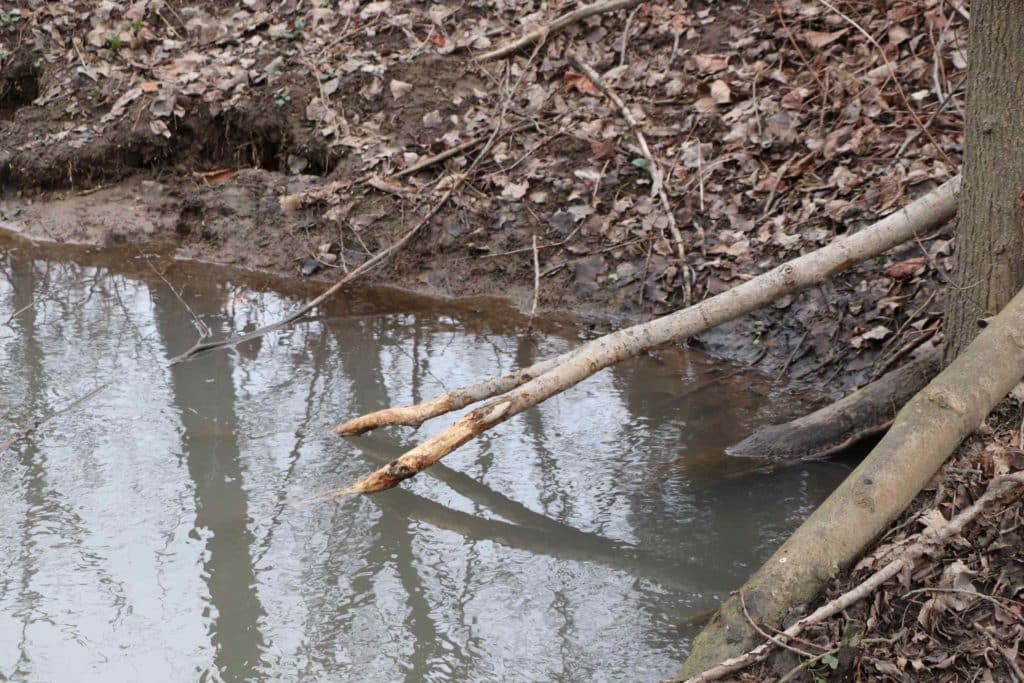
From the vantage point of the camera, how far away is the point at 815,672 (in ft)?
10.00

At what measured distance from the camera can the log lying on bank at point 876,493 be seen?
3213 mm

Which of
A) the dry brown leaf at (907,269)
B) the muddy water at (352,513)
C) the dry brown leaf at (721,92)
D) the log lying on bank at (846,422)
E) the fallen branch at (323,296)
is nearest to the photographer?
the muddy water at (352,513)

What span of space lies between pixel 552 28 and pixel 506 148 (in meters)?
0.91

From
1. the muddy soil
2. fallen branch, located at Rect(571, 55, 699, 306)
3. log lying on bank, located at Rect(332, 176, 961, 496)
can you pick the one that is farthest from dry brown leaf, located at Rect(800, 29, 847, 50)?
log lying on bank, located at Rect(332, 176, 961, 496)

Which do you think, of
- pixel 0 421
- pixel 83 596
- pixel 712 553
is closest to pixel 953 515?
pixel 712 553

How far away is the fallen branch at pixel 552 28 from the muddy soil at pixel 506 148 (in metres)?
0.20

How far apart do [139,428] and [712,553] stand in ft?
9.44

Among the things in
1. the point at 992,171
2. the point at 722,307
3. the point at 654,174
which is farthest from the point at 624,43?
the point at 992,171

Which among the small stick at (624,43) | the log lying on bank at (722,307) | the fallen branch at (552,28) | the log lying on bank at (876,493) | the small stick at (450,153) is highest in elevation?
the fallen branch at (552,28)

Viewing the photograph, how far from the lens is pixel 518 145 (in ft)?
24.0

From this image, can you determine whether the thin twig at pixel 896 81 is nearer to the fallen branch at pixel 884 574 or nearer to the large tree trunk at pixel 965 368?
the large tree trunk at pixel 965 368

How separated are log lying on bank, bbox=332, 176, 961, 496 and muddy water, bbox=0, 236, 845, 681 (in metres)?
0.45

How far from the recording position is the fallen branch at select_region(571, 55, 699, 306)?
6168 millimetres

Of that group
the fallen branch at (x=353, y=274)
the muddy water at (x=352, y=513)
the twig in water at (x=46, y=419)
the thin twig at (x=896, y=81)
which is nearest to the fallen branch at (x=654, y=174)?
the muddy water at (x=352, y=513)
